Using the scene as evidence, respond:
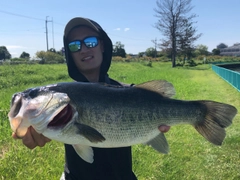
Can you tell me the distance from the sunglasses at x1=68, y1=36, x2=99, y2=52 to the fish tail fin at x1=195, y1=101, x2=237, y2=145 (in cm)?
112

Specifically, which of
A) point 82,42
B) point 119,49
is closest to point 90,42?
point 82,42

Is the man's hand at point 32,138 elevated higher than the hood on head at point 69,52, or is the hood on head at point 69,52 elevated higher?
the hood on head at point 69,52

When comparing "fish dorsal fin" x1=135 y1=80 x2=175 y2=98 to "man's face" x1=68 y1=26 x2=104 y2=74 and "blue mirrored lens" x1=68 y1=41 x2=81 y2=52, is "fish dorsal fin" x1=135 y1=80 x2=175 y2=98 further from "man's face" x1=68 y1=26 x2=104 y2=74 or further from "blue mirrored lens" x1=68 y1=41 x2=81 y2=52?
"blue mirrored lens" x1=68 y1=41 x2=81 y2=52

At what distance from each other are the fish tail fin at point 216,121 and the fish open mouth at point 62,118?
99 cm

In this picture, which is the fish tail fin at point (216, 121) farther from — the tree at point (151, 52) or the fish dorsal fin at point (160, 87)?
the tree at point (151, 52)

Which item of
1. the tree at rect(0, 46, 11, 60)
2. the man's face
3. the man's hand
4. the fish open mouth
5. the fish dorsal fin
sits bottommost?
the man's hand

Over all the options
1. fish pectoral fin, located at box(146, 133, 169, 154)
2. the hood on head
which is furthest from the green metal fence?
fish pectoral fin, located at box(146, 133, 169, 154)

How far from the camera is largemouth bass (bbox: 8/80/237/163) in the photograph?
1.82 meters

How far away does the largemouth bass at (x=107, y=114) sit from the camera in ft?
5.98

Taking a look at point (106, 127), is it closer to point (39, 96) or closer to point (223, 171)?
point (39, 96)

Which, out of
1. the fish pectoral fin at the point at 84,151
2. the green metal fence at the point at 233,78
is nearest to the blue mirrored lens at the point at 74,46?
the fish pectoral fin at the point at 84,151

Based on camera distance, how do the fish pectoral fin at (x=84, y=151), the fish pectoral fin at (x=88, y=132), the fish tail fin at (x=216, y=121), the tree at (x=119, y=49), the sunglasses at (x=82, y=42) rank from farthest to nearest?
the tree at (x=119, y=49)
the sunglasses at (x=82, y=42)
the fish tail fin at (x=216, y=121)
the fish pectoral fin at (x=84, y=151)
the fish pectoral fin at (x=88, y=132)

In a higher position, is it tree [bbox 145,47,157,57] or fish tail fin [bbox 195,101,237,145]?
tree [bbox 145,47,157,57]

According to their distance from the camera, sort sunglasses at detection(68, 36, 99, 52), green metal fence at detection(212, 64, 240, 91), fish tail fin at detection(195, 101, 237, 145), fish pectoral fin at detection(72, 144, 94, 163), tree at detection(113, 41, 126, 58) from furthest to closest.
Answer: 1. tree at detection(113, 41, 126, 58)
2. green metal fence at detection(212, 64, 240, 91)
3. sunglasses at detection(68, 36, 99, 52)
4. fish tail fin at detection(195, 101, 237, 145)
5. fish pectoral fin at detection(72, 144, 94, 163)
